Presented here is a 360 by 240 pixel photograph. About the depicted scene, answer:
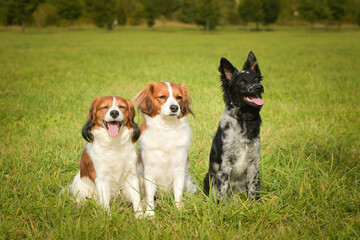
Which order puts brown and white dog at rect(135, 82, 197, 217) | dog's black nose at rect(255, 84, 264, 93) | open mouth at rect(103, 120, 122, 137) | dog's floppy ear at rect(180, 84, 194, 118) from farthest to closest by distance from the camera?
dog's floppy ear at rect(180, 84, 194, 118)
brown and white dog at rect(135, 82, 197, 217)
open mouth at rect(103, 120, 122, 137)
dog's black nose at rect(255, 84, 264, 93)

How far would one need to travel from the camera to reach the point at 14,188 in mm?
3545

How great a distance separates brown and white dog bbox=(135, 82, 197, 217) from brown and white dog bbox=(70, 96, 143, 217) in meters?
0.13

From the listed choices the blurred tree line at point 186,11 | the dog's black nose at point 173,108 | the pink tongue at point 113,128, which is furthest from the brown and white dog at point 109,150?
the blurred tree line at point 186,11

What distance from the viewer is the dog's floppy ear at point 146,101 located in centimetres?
334

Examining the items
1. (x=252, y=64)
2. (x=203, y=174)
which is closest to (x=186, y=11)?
(x=203, y=174)

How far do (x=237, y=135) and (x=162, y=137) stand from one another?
0.79m

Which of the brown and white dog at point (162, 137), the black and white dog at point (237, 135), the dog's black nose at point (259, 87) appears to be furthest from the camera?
the brown and white dog at point (162, 137)

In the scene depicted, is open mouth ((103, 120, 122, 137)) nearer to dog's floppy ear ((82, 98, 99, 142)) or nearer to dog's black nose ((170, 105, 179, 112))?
dog's floppy ear ((82, 98, 99, 142))

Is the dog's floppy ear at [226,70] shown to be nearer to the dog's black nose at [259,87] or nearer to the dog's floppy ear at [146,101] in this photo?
the dog's black nose at [259,87]

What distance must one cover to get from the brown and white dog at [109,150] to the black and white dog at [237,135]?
0.88 meters

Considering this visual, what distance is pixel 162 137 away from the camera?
10.8ft

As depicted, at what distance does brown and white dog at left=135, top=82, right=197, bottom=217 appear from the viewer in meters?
3.30

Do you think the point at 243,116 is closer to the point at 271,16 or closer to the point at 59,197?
the point at 59,197

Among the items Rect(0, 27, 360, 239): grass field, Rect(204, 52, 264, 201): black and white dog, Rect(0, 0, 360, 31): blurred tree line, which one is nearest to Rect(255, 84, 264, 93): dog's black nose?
Rect(204, 52, 264, 201): black and white dog
